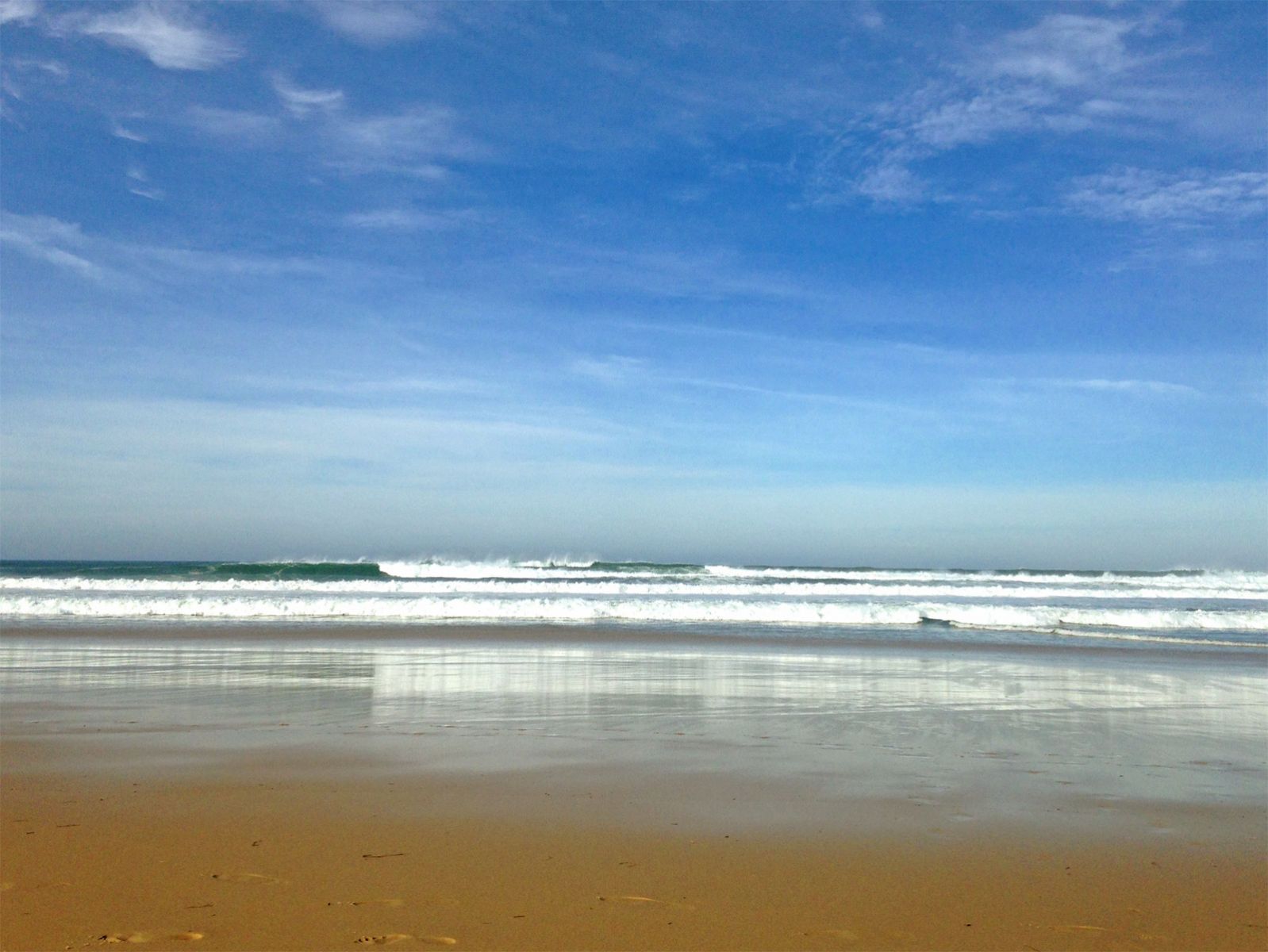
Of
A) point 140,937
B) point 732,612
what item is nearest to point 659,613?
point 732,612

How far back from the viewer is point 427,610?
2077 cm

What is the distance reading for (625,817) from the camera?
5184 mm

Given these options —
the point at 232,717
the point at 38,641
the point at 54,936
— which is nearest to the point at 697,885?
the point at 54,936

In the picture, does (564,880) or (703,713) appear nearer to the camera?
(564,880)

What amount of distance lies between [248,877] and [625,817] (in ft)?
6.83

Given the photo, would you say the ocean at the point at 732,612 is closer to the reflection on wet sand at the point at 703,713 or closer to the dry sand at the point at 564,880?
the reflection on wet sand at the point at 703,713

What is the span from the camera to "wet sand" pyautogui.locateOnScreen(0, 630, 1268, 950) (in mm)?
3721

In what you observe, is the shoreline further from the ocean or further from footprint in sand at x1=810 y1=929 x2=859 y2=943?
footprint in sand at x1=810 y1=929 x2=859 y2=943

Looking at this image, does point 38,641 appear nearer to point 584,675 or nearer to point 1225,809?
point 584,675

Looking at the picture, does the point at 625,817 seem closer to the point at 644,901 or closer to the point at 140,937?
the point at 644,901

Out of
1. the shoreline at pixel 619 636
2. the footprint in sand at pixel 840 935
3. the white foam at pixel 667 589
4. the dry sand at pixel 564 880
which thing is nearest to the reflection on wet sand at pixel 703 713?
the dry sand at pixel 564 880

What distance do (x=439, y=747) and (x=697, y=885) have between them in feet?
11.5

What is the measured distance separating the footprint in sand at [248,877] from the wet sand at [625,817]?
0.03 metres

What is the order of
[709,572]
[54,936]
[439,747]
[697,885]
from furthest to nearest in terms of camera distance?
[709,572] < [439,747] < [697,885] < [54,936]
